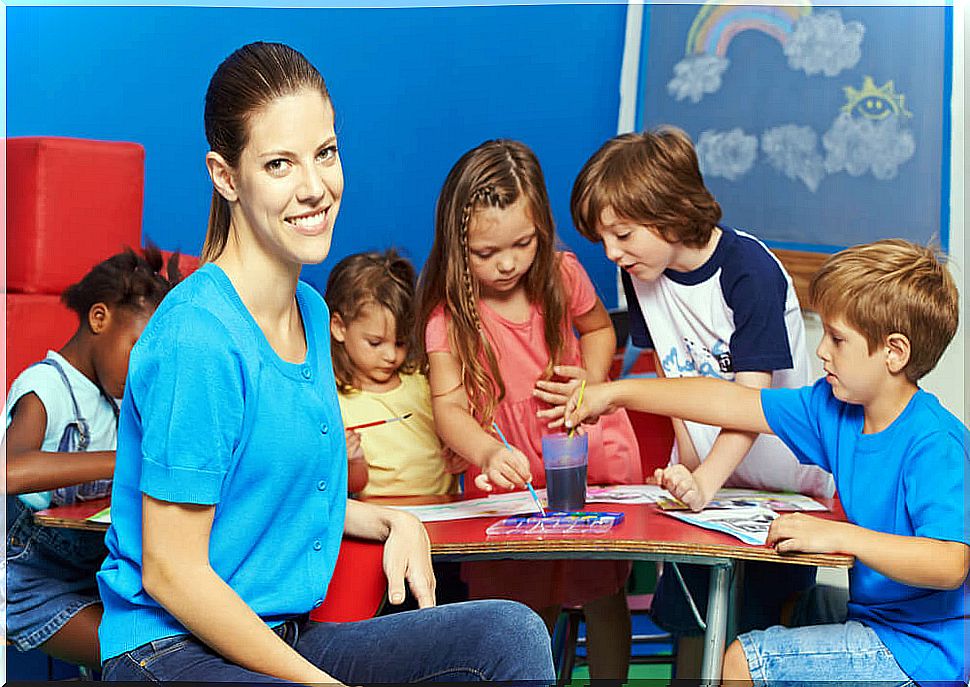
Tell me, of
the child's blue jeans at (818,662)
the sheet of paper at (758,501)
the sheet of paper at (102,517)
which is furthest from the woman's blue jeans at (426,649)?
the sheet of paper at (758,501)

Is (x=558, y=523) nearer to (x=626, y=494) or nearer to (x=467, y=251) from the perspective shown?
(x=626, y=494)

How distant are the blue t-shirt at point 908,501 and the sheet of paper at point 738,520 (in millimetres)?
137

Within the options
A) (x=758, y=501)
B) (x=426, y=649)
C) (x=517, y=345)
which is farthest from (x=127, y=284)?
(x=758, y=501)

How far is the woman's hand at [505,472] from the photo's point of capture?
6.37ft

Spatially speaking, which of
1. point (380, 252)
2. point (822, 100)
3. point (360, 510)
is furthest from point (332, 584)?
point (822, 100)

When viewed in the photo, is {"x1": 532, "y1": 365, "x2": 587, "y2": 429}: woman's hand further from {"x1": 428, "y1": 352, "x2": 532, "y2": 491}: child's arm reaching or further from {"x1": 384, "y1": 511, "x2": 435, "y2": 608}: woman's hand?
{"x1": 384, "y1": 511, "x2": 435, "y2": 608}: woman's hand

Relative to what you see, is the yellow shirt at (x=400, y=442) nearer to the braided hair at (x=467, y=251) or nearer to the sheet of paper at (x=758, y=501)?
the braided hair at (x=467, y=251)

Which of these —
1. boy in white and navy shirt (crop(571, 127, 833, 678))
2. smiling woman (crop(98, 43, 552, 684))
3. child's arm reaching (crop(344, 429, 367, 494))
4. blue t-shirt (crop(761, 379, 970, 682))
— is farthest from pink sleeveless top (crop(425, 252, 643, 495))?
smiling woman (crop(98, 43, 552, 684))

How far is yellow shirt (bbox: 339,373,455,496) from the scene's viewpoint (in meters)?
2.30

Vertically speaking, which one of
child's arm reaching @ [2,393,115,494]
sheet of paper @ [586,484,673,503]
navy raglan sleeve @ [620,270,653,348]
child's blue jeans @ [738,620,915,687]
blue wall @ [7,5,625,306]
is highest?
blue wall @ [7,5,625,306]

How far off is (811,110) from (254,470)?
1603mm

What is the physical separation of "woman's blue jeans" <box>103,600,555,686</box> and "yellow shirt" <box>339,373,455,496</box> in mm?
897

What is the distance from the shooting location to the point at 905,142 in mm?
2398

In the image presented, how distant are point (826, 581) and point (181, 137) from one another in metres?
1.53
